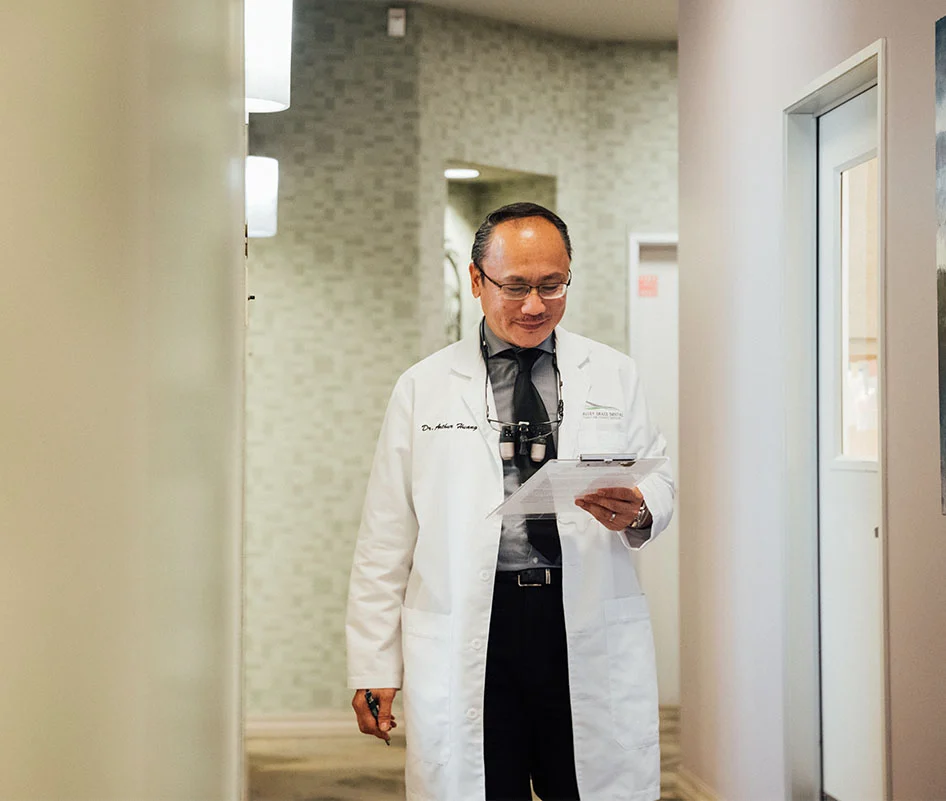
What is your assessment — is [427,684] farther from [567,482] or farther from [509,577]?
[567,482]

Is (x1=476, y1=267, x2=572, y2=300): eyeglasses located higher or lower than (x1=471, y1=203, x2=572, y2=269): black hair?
lower

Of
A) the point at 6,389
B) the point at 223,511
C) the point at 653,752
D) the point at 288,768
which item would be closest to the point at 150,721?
the point at 6,389

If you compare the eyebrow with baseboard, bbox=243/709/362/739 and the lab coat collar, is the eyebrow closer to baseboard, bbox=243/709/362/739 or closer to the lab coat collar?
the lab coat collar

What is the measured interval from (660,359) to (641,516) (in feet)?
12.6

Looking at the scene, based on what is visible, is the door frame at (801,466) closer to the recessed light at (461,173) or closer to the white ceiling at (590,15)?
the white ceiling at (590,15)

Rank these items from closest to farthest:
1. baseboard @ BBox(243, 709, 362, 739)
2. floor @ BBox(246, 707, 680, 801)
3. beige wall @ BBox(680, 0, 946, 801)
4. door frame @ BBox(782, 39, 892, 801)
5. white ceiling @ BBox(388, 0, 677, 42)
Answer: beige wall @ BBox(680, 0, 946, 801), door frame @ BBox(782, 39, 892, 801), floor @ BBox(246, 707, 680, 801), baseboard @ BBox(243, 709, 362, 739), white ceiling @ BBox(388, 0, 677, 42)

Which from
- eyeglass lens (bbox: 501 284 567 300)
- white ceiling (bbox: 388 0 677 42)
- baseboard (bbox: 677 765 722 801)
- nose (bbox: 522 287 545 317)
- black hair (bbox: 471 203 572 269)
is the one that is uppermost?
→ white ceiling (bbox: 388 0 677 42)

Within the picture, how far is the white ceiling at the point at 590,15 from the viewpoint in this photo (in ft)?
17.6

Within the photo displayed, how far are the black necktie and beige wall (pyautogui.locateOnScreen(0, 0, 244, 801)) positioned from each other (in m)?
0.90

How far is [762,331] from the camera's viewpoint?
3383mm

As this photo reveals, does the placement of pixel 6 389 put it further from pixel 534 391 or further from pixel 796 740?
pixel 796 740

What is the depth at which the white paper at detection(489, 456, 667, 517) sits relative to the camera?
1899 millimetres

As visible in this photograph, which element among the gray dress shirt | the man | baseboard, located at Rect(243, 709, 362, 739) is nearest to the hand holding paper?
the man

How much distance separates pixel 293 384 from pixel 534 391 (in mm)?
3183
